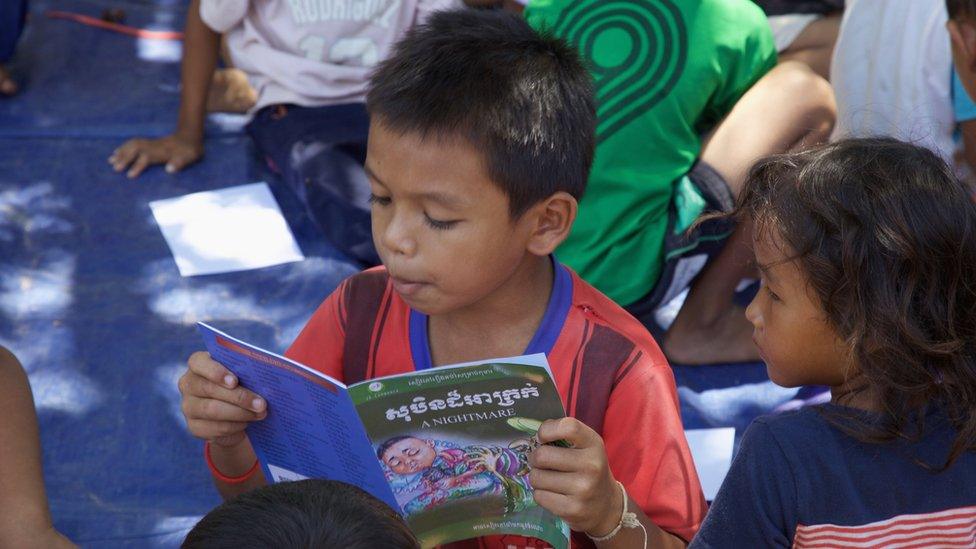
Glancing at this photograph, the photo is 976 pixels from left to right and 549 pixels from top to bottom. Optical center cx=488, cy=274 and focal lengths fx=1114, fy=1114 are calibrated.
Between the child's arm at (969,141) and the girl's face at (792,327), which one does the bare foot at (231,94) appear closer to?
the child's arm at (969,141)

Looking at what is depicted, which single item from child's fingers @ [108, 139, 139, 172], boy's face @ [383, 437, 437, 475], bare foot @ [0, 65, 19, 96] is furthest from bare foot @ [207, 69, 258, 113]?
boy's face @ [383, 437, 437, 475]

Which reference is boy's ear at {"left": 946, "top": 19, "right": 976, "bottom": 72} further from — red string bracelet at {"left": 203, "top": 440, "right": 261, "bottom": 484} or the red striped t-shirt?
red string bracelet at {"left": 203, "top": 440, "right": 261, "bottom": 484}

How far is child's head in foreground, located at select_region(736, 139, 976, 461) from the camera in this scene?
1.34 metres

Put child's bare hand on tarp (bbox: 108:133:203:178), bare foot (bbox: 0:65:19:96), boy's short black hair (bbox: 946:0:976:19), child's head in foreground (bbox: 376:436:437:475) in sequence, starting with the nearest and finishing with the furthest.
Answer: child's head in foreground (bbox: 376:436:437:475) < boy's short black hair (bbox: 946:0:976:19) < child's bare hand on tarp (bbox: 108:133:203:178) < bare foot (bbox: 0:65:19:96)

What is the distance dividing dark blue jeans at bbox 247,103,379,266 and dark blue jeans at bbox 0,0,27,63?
41.4 inches

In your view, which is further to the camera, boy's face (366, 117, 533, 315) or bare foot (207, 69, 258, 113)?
bare foot (207, 69, 258, 113)

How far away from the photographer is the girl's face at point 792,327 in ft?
4.61

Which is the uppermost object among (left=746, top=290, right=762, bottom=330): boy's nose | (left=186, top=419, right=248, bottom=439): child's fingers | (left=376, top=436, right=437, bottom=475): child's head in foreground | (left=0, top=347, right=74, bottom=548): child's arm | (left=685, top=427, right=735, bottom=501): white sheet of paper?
(left=746, top=290, right=762, bottom=330): boy's nose

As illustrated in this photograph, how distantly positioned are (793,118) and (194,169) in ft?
5.82

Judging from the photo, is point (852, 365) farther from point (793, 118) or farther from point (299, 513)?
point (793, 118)

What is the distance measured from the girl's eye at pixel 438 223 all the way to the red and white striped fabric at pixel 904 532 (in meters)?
0.59

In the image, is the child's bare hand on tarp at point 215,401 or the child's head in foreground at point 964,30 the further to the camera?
the child's head in foreground at point 964,30

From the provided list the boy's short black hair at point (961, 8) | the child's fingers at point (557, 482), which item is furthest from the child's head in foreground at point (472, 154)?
the boy's short black hair at point (961, 8)

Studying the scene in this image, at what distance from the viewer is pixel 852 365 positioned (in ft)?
4.54
